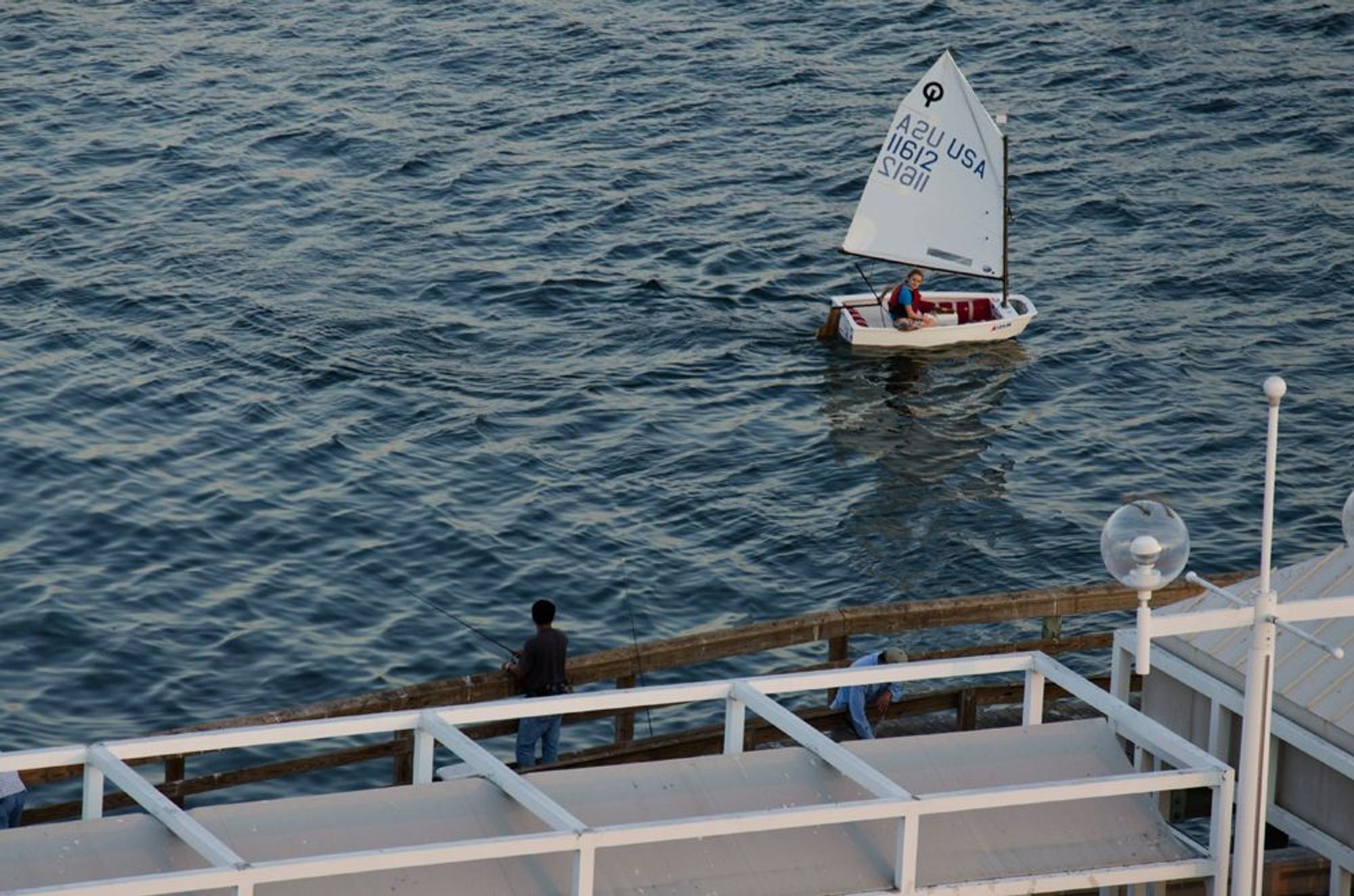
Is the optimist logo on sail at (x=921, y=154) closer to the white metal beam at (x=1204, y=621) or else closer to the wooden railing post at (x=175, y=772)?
the wooden railing post at (x=175, y=772)

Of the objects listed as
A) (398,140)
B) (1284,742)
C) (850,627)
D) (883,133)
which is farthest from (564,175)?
(1284,742)

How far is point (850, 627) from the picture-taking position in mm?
17031

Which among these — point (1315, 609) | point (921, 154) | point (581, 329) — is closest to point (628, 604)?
point (581, 329)

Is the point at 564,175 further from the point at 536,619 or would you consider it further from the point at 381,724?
the point at 381,724

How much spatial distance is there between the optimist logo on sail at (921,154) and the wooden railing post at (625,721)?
76.1ft

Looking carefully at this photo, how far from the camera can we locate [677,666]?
16.8 meters

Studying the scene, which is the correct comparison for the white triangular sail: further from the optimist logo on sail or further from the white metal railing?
the white metal railing

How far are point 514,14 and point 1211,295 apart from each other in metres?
19.9

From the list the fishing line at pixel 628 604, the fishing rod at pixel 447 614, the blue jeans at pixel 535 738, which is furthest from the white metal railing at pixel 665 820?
the fishing rod at pixel 447 614

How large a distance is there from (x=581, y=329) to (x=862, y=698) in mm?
20165

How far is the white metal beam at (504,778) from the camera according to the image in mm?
10844

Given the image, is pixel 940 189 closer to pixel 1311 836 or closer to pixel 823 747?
pixel 1311 836

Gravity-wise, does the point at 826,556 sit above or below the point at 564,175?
below

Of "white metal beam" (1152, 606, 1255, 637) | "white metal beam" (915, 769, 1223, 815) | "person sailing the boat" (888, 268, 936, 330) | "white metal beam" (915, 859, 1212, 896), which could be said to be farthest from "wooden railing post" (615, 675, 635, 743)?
"person sailing the boat" (888, 268, 936, 330)
